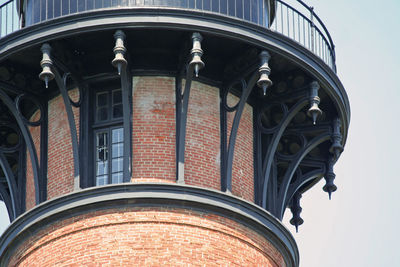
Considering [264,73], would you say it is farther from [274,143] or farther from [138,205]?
[138,205]

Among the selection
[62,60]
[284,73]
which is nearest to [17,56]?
[62,60]

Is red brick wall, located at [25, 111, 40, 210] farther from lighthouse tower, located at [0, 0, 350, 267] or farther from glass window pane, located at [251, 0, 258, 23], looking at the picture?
glass window pane, located at [251, 0, 258, 23]

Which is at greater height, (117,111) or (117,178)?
(117,111)

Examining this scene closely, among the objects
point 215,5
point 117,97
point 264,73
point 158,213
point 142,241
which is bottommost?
point 142,241

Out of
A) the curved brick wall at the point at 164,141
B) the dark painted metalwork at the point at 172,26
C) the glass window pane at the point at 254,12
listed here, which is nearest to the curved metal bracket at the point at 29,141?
the curved brick wall at the point at 164,141

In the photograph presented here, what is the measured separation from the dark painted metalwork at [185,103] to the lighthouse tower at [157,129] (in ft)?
0.13

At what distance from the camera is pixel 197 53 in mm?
32281

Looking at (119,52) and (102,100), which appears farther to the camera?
(102,100)

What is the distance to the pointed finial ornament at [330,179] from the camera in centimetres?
3575

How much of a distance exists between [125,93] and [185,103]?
1.36 meters

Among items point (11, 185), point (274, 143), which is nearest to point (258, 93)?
point (274, 143)

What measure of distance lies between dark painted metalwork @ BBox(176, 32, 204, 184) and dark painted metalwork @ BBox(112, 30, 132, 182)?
1.10 m

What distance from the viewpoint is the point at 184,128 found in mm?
32812

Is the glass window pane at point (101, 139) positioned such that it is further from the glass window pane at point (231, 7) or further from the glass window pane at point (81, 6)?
the glass window pane at point (231, 7)
